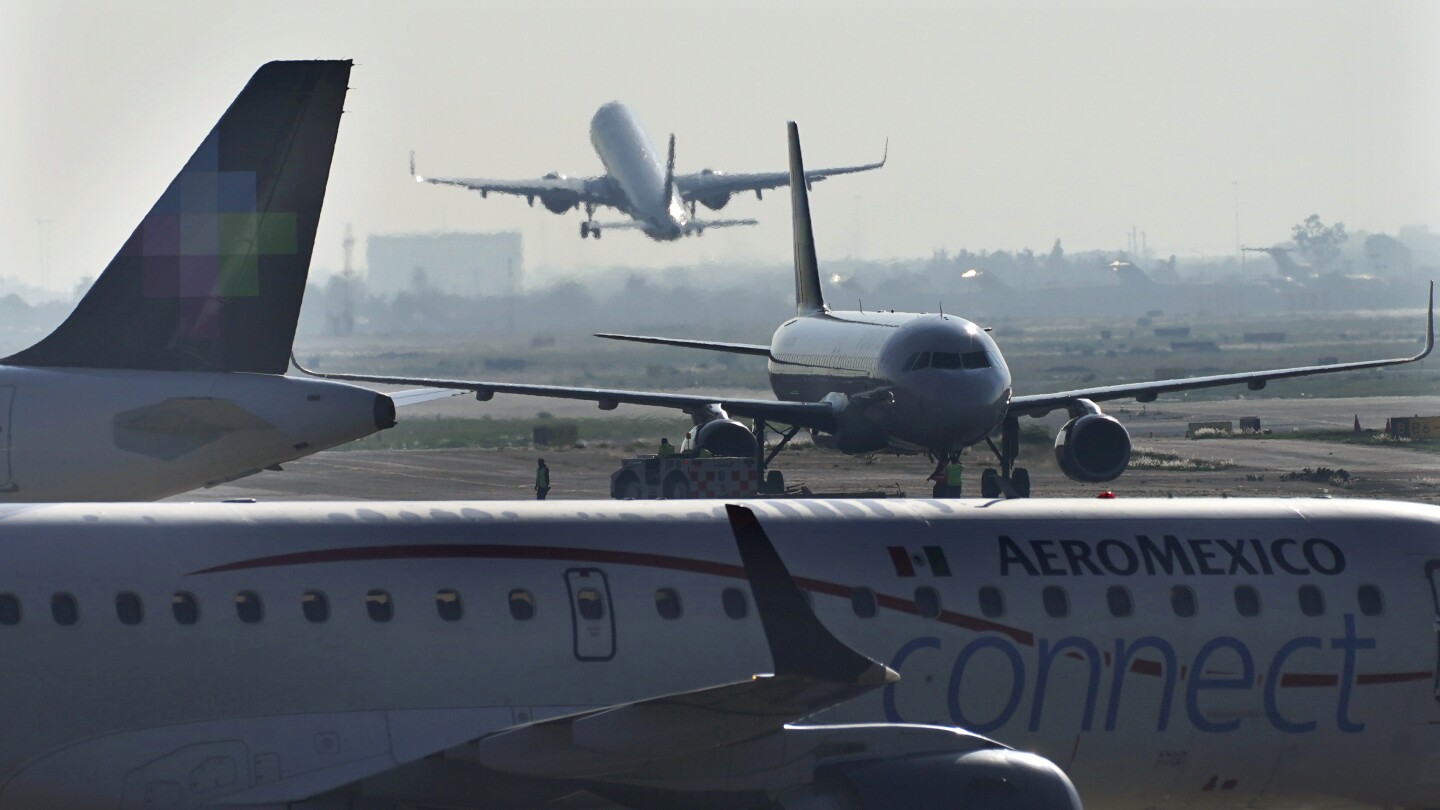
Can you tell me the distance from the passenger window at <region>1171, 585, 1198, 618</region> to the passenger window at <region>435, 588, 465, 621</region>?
6.26 meters

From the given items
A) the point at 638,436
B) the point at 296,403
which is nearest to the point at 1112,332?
the point at 638,436

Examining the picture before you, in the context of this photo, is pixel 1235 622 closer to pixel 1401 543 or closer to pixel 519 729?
pixel 1401 543

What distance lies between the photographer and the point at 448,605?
52.0ft

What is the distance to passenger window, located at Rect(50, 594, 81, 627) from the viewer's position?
15195 mm

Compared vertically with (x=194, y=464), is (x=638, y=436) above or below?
below

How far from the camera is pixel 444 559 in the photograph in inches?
631

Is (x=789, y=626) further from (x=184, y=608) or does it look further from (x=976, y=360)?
(x=976, y=360)

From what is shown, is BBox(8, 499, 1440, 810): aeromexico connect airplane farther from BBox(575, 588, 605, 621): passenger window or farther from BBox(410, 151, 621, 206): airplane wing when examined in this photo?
BBox(410, 151, 621, 206): airplane wing

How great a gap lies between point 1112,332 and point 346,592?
178294mm

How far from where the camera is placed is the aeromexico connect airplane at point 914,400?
45281mm

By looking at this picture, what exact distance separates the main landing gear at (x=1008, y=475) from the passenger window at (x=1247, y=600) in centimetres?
2957

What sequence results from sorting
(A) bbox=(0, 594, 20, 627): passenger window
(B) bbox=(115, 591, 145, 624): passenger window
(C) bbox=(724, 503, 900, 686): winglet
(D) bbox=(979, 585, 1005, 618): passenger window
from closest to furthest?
(C) bbox=(724, 503, 900, 686): winglet → (A) bbox=(0, 594, 20, 627): passenger window → (B) bbox=(115, 591, 145, 624): passenger window → (D) bbox=(979, 585, 1005, 618): passenger window

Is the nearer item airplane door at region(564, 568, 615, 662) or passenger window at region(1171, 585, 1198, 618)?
Result: airplane door at region(564, 568, 615, 662)

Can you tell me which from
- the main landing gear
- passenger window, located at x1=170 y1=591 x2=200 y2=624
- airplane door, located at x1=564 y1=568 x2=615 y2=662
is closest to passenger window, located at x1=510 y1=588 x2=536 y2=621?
airplane door, located at x1=564 y1=568 x2=615 y2=662
